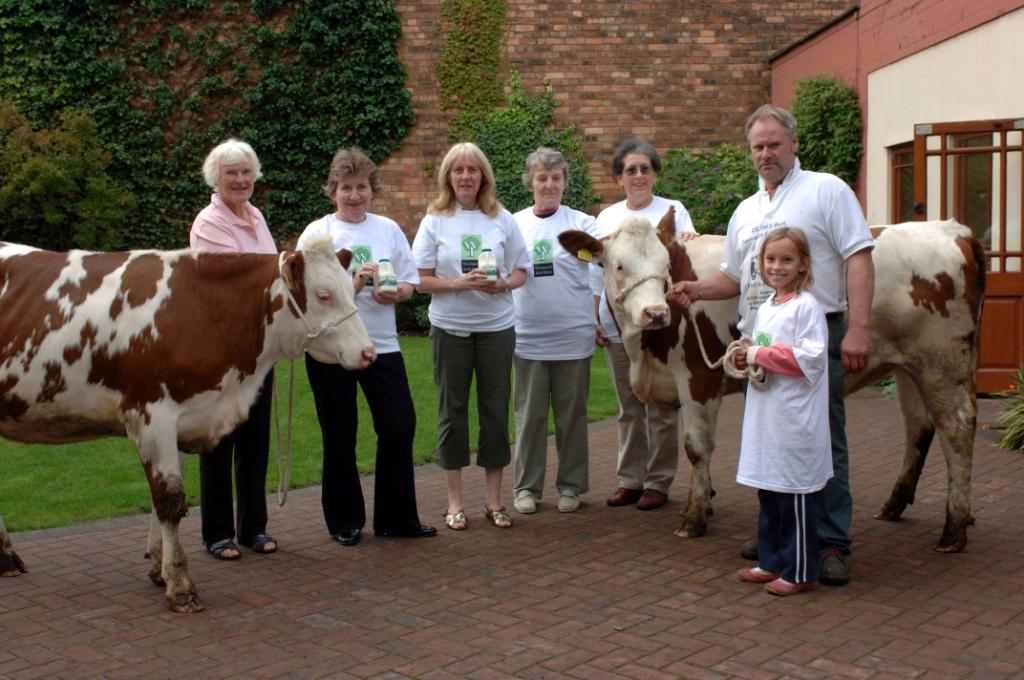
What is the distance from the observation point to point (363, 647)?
462 cm

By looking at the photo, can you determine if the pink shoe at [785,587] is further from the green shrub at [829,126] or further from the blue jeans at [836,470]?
the green shrub at [829,126]

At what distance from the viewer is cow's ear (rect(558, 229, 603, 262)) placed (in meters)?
6.33

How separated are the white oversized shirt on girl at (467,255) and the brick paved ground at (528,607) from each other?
1.32 m

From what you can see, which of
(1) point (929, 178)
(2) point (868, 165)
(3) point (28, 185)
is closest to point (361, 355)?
(1) point (929, 178)

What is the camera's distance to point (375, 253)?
249 inches

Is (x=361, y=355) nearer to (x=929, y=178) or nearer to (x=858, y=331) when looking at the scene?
(x=858, y=331)

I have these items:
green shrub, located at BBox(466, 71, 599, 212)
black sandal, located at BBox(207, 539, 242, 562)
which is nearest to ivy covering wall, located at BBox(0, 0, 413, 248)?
green shrub, located at BBox(466, 71, 599, 212)

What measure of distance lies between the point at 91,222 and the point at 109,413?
13700 mm

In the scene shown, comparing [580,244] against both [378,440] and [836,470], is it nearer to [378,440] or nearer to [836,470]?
[378,440]

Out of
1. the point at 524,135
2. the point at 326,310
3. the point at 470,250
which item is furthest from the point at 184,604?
the point at 524,135

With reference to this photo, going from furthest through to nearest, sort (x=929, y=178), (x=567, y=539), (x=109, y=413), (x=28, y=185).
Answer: (x=28, y=185), (x=929, y=178), (x=567, y=539), (x=109, y=413)

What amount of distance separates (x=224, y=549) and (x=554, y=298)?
2.56m

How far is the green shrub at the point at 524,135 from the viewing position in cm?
1934

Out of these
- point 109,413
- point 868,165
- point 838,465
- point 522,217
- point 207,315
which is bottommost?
point 838,465
